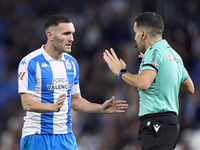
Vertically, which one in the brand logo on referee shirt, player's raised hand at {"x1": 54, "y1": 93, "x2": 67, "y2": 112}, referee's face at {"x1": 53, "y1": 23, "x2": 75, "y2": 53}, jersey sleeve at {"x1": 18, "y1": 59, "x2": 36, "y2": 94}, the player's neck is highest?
referee's face at {"x1": 53, "y1": 23, "x2": 75, "y2": 53}

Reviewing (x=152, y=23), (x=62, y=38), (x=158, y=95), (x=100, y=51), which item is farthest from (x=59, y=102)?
(x=100, y=51)

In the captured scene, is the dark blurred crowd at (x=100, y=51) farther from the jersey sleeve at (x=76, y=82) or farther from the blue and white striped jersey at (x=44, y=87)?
the blue and white striped jersey at (x=44, y=87)

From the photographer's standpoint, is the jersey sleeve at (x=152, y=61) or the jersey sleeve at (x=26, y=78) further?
the jersey sleeve at (x=26, y=78)

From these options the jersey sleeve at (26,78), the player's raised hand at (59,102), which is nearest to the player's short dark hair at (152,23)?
the player's raised hand at (59,102)

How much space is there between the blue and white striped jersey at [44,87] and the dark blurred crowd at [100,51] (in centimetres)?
367

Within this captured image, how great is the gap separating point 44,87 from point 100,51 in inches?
239

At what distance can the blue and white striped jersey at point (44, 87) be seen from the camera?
17.3ft

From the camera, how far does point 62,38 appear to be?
5621mm

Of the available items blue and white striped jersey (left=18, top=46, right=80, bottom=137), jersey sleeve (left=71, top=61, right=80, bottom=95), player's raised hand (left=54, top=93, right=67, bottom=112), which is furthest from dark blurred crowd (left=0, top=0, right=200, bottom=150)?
player's raised hand (left=54, top=93, right=67, bottom=112)

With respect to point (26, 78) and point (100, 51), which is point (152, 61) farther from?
point (100, 51)

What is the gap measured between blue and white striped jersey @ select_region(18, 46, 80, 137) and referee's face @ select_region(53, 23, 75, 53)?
0.19 m

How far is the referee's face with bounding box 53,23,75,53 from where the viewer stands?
5.60 m

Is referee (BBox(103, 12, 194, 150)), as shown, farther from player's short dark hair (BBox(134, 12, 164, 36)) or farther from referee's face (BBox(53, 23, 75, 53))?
referee's face (BBox(53, 23, 75, 53))

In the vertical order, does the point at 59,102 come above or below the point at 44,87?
below
